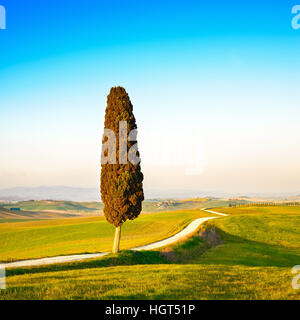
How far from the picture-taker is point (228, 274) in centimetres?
1681

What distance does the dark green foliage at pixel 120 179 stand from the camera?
2592 cm

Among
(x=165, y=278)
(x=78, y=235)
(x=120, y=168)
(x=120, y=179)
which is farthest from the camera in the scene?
(x=78, y=235)

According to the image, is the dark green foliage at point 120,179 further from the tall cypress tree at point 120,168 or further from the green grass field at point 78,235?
the green grass field at point 78,235

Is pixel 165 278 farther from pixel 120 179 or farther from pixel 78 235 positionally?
pixel 78 235

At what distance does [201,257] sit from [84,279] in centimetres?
1677

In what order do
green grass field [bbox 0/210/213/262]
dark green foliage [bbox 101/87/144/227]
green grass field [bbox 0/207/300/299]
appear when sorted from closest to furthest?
green grass field [bbox 0/207/300/299]
dark green foliage [bbox 101/87/144/227]
green grass field [bbox 0/210/213/262]

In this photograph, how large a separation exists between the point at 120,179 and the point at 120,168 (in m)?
0.97

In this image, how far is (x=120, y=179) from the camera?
25.9 meters

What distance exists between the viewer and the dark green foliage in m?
25.9

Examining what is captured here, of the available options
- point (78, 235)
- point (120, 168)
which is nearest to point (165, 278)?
→ point (120, 168)

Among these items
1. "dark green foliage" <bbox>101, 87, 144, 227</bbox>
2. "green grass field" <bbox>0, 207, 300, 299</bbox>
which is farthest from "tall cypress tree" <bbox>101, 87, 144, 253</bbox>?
"green grass field" <bbox>0, 207, 300, 299</bbox>

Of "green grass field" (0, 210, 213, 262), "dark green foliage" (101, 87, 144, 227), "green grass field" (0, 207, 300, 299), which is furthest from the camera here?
"green grass field" (0, 210, 213, 262)

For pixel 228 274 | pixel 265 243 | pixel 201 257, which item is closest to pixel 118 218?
pixel 201 257

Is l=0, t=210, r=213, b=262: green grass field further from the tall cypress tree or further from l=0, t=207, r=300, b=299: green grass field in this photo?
the tall cypress tree
